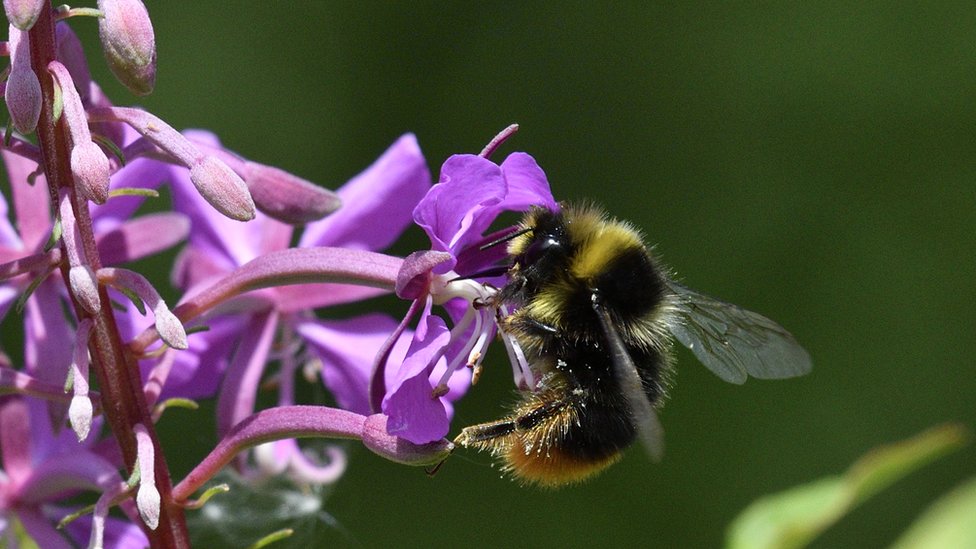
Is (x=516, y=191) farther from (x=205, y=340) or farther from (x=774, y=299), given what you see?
(x=774, y=299)

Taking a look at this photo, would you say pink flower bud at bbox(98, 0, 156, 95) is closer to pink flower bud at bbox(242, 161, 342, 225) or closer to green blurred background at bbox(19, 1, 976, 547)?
pink flower bud at bbox(242, 161, 342, 225)

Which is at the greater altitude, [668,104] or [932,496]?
[668,104]

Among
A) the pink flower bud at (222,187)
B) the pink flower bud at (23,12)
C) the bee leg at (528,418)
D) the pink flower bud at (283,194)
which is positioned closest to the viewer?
the pink flower bud at (23,12)

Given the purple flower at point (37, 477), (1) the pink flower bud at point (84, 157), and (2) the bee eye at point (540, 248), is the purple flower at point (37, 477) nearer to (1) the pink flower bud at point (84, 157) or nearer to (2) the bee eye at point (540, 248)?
(1) the pink flower bud at point (84, 157)

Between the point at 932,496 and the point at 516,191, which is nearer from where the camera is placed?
the point at 516,191

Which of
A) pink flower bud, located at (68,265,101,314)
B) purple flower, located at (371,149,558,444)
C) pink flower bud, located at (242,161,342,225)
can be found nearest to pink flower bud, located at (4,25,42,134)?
pink flower bud, located at (68,265,101,314)

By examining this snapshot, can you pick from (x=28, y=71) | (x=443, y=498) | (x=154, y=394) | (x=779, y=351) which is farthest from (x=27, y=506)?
(x=443, y=498)

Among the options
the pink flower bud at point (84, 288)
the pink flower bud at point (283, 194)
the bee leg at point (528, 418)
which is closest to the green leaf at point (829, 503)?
the bee leg at point (528, 418)
